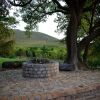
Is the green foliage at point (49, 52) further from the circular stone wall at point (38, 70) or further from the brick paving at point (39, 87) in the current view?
the brick paving at point (39, 87)

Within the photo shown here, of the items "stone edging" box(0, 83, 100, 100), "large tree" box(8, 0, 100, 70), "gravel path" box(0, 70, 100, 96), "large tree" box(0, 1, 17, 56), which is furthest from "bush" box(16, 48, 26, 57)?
"stone edging" box(0, 83, 100, 100)

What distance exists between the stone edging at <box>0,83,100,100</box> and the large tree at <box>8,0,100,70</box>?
4.63m

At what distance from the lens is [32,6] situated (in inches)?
623

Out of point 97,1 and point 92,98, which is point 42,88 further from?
point 97,1

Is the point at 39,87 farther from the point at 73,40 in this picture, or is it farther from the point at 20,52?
the point at 20,52

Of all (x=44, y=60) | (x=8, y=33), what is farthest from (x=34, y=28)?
(x=44, y=60)

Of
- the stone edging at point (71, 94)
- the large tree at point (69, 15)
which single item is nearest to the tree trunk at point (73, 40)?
the large tree at point (69, 15)

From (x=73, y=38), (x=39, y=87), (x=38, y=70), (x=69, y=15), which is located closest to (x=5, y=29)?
(x=69, y=15)

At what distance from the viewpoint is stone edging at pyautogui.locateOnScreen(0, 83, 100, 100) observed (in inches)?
280

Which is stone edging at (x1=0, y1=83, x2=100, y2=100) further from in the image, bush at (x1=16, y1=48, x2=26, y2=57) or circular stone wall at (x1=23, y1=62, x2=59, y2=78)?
bush at (x1=16, y1=48, x2=26, y2=57)

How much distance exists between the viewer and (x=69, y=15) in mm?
16375

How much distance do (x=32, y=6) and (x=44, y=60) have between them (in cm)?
536

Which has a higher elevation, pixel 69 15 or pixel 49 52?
pixel 69 15

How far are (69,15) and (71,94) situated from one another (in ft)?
29.7
